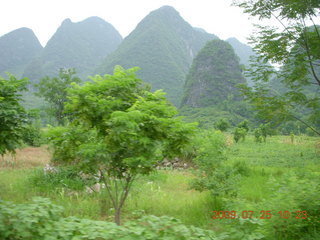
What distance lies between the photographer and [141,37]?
13238 centimetres

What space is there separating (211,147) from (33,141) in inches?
664

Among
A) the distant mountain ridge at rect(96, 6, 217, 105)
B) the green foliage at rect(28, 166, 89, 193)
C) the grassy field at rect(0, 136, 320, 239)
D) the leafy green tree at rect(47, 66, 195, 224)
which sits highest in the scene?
the distant mountain ridge at rect(96, 6, 217, 105)

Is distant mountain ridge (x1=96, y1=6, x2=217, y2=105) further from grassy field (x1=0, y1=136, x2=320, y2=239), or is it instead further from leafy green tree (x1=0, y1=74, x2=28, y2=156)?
leafy green tree (x1=0, y1=74, x2=28, y2=156)

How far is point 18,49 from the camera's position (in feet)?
526

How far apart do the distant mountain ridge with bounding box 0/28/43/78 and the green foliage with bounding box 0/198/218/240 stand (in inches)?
6512

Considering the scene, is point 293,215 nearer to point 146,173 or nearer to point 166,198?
point 146,173

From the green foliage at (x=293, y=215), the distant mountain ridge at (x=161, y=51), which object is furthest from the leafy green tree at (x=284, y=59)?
the distant mountain ridge at (x=161, y=51)

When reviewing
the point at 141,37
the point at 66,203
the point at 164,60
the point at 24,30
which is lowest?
the point at 66,203

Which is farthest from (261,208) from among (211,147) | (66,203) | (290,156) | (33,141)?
(33,141)

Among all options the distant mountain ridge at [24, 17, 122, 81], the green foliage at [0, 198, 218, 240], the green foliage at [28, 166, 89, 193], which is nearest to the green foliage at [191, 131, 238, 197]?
the green foliage at [28, 166, 89, 193]

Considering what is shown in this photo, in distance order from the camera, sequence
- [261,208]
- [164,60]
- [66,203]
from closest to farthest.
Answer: [261,208] < [66,203] < [164,60]

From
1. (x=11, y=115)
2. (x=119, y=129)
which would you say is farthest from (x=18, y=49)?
(x=119, y=129)

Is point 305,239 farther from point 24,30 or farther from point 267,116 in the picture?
point 24,30

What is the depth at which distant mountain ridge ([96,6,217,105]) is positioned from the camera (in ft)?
363
